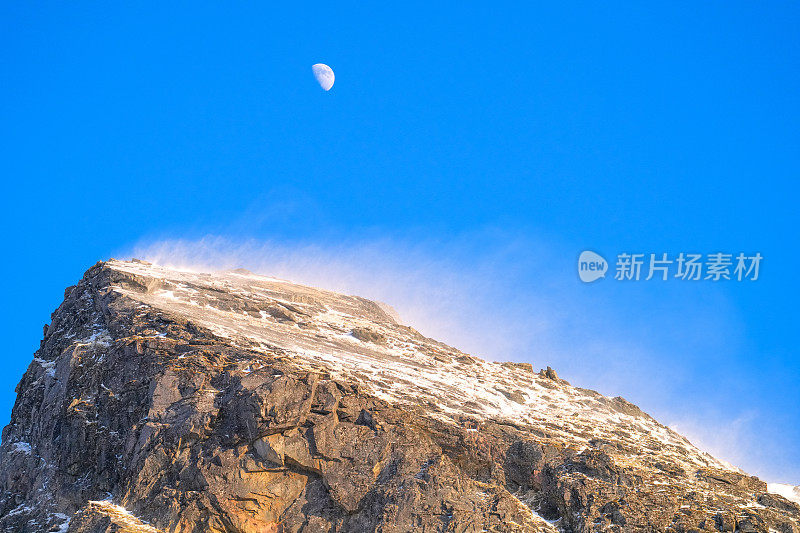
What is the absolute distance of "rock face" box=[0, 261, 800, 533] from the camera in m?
39.6

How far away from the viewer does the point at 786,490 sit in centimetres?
5803

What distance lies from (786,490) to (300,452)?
140 ft

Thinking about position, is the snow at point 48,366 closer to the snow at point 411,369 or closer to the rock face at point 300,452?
the rock face at point 300,452

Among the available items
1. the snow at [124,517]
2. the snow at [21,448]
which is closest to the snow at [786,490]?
the snow at [124,517]

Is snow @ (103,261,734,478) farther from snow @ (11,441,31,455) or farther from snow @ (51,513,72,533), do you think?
snow @ (11,441,31,455)

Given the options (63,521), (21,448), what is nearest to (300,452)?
(63,521)

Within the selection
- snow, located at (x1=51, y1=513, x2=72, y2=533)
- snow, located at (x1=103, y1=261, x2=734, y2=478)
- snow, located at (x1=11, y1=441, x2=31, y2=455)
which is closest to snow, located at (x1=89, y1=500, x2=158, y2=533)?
snow, located at (x1=51, y1=513, x2=72, y2=533)

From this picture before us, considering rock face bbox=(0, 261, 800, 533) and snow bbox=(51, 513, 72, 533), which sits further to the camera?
snow bbox=(51, 513, 72, 533)

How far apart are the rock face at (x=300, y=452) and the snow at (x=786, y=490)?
6.30 m

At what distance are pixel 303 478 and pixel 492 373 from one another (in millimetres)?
32966

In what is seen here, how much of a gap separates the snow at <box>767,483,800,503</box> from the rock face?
6296 mm

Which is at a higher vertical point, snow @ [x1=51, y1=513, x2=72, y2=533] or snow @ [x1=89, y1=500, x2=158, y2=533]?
snow @ [x1=89, y1=500, x2=158, y2=533]

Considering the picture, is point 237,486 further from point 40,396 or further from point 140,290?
point 140,290

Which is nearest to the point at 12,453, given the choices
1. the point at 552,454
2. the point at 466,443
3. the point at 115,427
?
the point at 115,427
